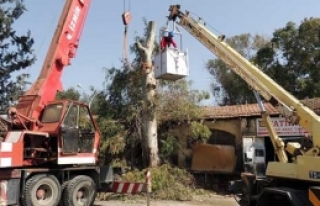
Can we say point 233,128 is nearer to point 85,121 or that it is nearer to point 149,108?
point 149,108

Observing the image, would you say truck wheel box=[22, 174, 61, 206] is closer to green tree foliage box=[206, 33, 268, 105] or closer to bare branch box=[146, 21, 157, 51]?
bare branch box=[146, 21, 157, 51]

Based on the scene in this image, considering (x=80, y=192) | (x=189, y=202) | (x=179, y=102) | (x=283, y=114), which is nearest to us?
(x=283, y=114)

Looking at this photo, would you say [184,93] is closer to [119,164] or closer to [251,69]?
[119,164]

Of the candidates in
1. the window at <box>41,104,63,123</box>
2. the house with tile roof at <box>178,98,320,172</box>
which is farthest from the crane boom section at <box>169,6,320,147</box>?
the house with tile roof at <box>178,98,320,172</box>

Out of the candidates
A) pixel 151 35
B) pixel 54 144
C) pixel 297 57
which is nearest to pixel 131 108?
pixel 151 35

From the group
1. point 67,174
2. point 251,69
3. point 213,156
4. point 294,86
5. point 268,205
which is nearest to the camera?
point 268,205

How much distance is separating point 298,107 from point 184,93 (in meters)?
11.3

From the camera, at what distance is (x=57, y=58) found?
12.6 meters

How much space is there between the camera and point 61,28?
1277cm

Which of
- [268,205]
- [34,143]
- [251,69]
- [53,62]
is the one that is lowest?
[268,205]

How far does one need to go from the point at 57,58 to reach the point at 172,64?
12.0 ft

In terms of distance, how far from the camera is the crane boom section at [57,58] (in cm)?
1198

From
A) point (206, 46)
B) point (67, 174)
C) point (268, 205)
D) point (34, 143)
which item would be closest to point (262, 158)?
point (206, 46)

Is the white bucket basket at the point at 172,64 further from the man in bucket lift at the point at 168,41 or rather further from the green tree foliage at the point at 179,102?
the green tree foliage at the point at 179,102
